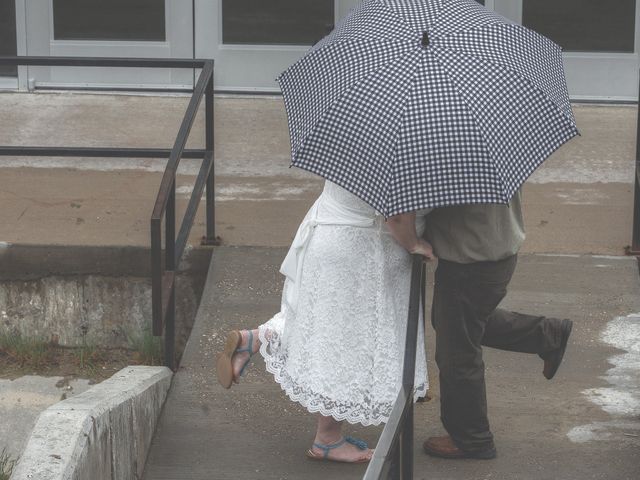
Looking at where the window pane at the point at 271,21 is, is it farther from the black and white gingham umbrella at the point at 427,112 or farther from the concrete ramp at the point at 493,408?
the black and white gingham umbrella at the point at 427,112

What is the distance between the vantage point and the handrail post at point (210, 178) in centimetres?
600

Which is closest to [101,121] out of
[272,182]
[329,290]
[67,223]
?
[272,182]

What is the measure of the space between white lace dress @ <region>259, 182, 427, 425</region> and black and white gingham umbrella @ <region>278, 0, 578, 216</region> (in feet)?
1.06

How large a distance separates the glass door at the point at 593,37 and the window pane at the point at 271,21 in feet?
4.84

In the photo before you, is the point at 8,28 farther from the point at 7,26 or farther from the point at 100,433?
the point at 100,433

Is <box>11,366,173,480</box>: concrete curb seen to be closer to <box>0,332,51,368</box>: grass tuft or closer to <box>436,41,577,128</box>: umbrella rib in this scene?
<box>0,332,51,368</box>: grass tuft

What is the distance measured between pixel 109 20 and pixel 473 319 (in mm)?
6354

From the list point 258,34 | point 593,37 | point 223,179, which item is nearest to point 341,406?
point 223,179

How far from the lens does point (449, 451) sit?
4.37m

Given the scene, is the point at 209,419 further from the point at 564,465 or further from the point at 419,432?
the point at 564,465

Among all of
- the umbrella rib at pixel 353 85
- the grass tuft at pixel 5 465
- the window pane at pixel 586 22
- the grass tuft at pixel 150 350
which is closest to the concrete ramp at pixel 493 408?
the grass tuft at pixel 150 350

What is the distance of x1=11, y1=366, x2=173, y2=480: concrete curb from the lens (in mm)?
3893

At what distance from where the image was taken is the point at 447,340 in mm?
4121

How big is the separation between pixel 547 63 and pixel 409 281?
0.86 meters
